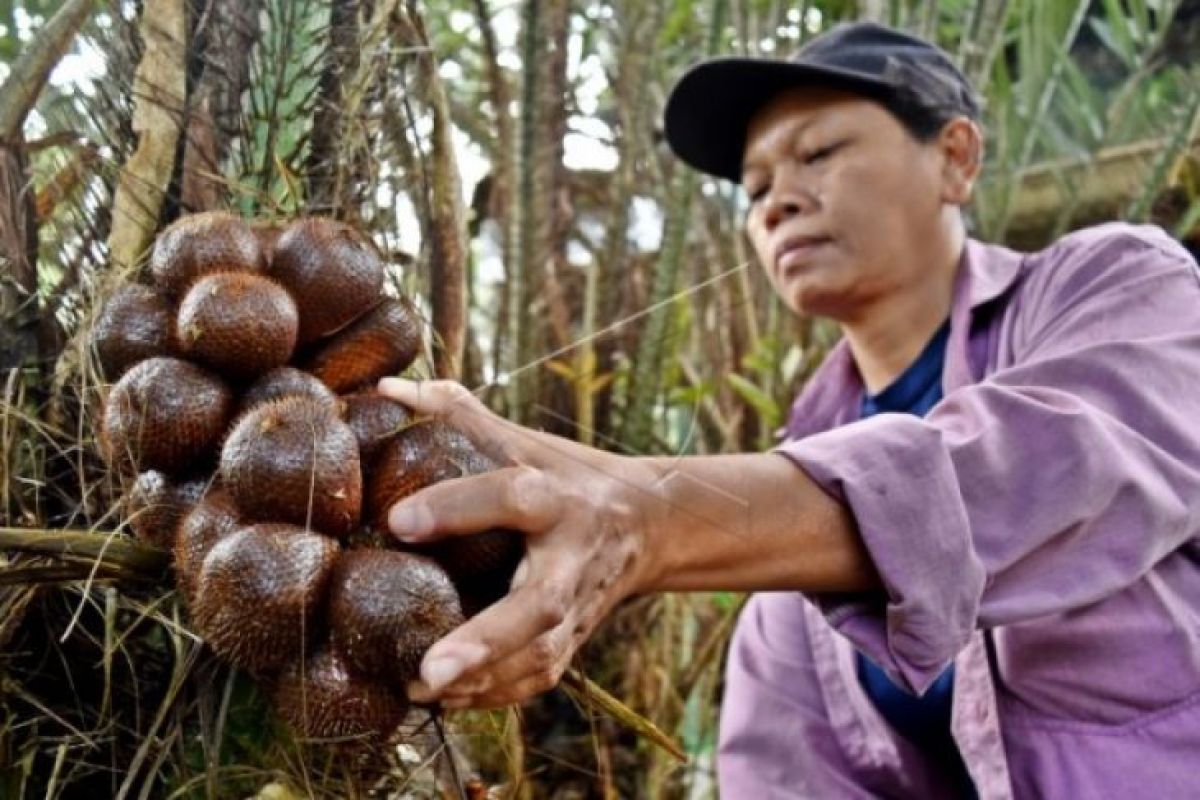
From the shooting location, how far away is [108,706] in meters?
0.89

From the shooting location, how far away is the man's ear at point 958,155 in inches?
64.1

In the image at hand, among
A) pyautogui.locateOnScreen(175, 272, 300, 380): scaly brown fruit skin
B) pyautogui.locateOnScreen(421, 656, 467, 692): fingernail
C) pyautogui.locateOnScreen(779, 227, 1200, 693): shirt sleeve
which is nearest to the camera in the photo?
pyautogui.locateOnScreen(421, 656, 467, 692): fingernail

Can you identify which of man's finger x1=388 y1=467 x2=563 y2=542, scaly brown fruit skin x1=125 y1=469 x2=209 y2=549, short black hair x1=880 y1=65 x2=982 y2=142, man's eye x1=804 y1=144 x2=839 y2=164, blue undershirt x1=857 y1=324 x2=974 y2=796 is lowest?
blue undershirt x1=857 y1=324 x2=974 y2=796

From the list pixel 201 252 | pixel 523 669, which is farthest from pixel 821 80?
pixel 523 669

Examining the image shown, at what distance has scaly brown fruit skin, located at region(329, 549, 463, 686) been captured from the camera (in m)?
0.67

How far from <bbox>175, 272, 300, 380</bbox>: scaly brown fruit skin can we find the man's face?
2.91 ft

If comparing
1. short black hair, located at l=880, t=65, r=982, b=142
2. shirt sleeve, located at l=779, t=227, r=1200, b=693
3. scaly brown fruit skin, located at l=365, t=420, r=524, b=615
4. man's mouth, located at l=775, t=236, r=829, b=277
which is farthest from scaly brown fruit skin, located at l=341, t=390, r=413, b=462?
short black hair, located at l=880, t=65, r=982, b=142

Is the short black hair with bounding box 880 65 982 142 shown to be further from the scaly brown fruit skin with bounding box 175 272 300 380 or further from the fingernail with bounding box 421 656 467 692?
the fingernail with bounding box 421 656 467 692

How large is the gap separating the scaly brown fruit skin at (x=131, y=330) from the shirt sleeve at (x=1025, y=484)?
428 mm

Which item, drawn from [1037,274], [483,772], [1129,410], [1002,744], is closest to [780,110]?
[1037,274]

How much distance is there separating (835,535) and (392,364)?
0.33 metres

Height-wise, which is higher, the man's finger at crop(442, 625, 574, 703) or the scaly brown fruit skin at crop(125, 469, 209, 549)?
the scaly brown fruit skin at crop(125, 469, 209, 549)

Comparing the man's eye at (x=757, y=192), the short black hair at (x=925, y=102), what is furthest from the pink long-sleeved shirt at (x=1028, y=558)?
the man's eye at (x=757, y=192)

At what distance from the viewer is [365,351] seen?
85 cm
